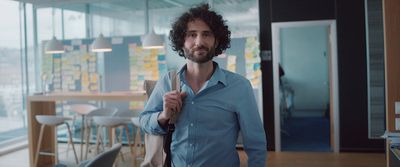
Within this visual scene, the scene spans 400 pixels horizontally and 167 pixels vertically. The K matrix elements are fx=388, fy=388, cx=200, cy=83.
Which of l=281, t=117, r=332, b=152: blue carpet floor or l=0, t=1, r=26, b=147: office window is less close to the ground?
l=0, t=1, r=26, b=147: office window

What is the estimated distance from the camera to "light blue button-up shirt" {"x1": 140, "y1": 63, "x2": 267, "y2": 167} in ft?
4.99

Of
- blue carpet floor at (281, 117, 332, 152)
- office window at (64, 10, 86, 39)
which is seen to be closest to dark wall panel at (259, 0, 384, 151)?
blue carpet floor at (281, 117, 332, 152)

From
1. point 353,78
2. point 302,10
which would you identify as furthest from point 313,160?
point 302,10

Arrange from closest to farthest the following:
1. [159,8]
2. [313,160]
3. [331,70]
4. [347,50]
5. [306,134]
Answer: [313,160] < [347,50] < [331,70] < [159,8] < [306,134]

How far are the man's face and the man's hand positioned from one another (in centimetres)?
15

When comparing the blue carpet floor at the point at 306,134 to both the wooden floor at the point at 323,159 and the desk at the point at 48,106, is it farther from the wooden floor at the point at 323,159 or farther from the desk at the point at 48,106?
the desk at the point at 48,106

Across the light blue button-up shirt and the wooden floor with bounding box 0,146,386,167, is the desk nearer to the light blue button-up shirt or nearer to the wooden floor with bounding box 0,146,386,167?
the wooden floor with bounding box 0,146,386,167

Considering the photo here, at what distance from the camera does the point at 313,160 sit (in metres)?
5.33

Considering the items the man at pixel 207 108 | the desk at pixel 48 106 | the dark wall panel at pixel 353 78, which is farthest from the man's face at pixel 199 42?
the dark wall panel at pixel 353 78

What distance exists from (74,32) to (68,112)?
149cm

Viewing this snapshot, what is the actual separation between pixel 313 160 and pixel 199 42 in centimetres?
433

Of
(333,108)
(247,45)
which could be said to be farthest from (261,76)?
(333,108)

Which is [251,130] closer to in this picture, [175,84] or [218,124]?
[218,124]

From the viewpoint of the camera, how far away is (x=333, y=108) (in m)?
5.72
